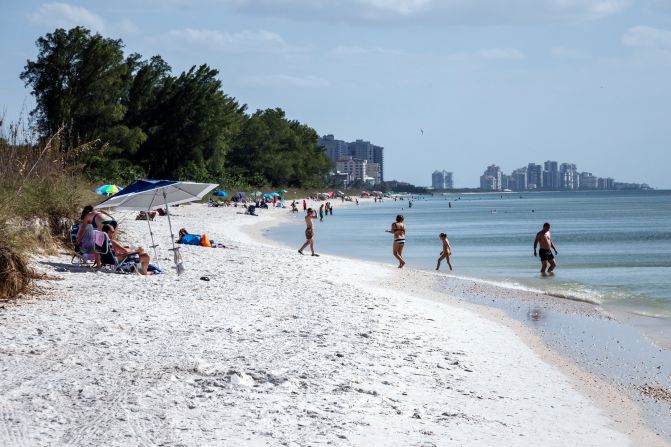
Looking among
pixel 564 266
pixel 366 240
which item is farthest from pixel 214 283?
pixel 366 240

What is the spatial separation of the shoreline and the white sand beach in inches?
2.4

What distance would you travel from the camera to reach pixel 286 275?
15164 mm

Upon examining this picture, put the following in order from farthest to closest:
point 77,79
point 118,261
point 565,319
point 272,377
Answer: point 77,79, point 118,261, point 565,319, point 272,377

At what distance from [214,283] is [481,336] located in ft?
15.3

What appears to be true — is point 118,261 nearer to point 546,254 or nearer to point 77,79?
point 546,254

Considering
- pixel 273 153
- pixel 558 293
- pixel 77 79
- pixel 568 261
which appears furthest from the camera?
pixel 273 153

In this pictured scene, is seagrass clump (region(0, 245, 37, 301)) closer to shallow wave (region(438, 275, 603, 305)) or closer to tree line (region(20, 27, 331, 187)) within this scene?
shallow wave (region(438, 275, 603, 305))

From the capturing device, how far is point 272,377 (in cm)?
693

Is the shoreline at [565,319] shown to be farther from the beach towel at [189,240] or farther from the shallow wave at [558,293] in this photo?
the beach towel at [189,240]

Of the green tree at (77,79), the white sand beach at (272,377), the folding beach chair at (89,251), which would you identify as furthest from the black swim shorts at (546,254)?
the green tree at (77,79)

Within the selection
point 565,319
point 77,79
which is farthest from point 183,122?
point 565,319

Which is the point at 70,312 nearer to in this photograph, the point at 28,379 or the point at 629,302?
the point at 28,379

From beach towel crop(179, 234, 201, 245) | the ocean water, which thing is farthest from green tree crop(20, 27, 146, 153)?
beach towel crop(179, 234, 201, 245)

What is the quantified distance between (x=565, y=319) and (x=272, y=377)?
296 inches
